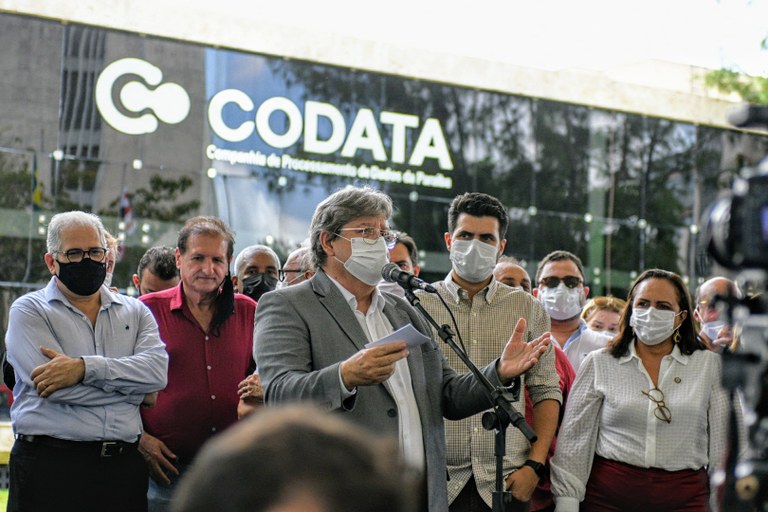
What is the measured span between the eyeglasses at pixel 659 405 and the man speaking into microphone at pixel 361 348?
4.88 feet

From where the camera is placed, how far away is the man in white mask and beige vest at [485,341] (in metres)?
5.18

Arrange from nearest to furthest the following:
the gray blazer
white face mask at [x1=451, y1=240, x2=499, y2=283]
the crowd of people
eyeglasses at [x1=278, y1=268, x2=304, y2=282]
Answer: the gray blazer, the crowd of people, white face mask at [x1=451, y1=240, x2=499, y2=283], eyeglasses at [x1=278, y1=268, x2=304, y2=282]

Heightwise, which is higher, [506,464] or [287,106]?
[287,106]

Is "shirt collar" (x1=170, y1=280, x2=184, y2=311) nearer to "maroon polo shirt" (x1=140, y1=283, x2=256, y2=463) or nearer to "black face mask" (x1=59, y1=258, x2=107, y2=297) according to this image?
"maroon polo shirt" (x1=140, y1=283, x2=256, y2=463)

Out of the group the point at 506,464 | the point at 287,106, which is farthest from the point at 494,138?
the point at 506,464

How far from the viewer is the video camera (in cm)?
230

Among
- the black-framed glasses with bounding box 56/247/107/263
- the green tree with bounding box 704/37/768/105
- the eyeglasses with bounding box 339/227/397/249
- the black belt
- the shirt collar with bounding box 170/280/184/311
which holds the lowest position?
the black belt

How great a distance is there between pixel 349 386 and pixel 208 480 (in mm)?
2724

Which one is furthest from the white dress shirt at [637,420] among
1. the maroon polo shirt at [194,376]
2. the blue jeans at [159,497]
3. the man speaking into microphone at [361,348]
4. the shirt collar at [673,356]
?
the blue jeans at [159,497]

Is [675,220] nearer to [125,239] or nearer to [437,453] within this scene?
[125,239]

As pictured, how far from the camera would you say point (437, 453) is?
4.37 metres

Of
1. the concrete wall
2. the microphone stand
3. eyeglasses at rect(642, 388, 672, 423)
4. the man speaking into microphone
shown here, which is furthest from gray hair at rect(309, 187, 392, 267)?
the concrete wall

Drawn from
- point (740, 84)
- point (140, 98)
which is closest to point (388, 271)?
point (140, 98)

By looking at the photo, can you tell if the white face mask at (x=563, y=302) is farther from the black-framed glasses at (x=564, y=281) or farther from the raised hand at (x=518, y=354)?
the raised hand at (x=518, y=354)
